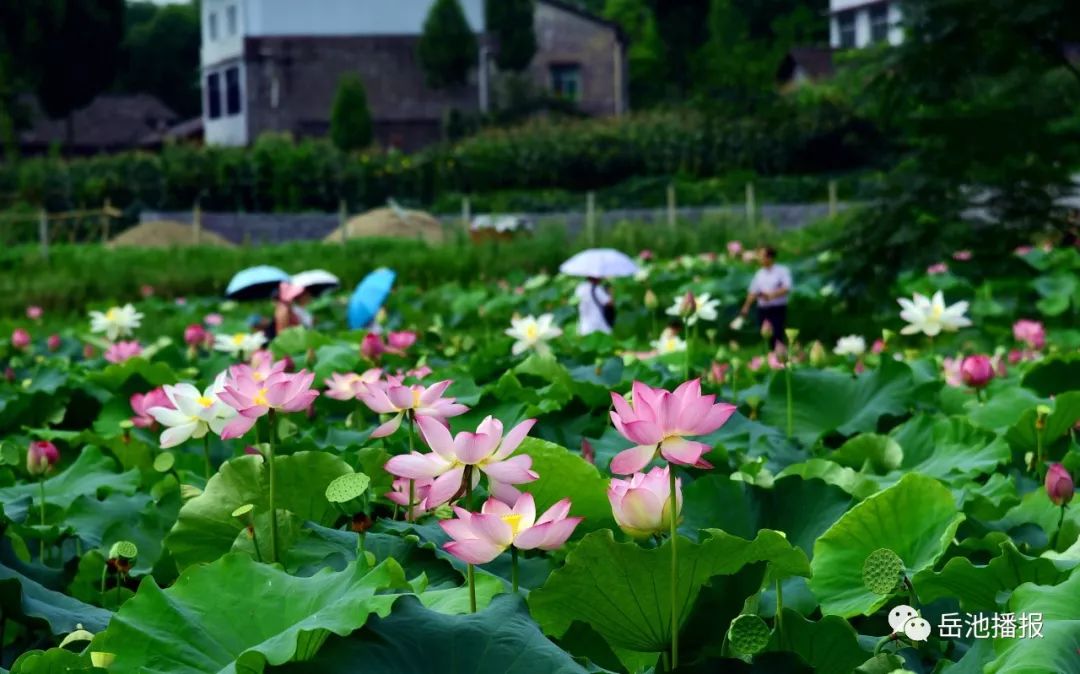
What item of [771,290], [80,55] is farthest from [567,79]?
[771,290]

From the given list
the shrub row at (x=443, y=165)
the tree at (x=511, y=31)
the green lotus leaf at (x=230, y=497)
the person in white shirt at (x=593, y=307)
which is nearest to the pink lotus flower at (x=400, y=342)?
the green lotus leaf at (x=230, y=497)

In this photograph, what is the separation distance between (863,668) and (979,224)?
9248 mm

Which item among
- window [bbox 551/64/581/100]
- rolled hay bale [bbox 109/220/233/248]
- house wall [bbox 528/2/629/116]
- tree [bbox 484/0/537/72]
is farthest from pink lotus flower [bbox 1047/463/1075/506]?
window [bbox 551/64/581/100]

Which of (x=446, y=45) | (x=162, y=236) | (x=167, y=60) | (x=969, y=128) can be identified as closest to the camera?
(x=969, y=128)

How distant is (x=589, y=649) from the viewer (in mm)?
1564

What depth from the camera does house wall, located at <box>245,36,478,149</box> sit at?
38188 millimetres

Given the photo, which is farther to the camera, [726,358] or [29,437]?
[726,358]

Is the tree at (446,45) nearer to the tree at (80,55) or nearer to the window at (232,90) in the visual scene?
the window at (232,90)

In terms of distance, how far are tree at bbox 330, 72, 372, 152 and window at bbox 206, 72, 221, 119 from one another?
20.2ft

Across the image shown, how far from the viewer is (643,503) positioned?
1596 mm

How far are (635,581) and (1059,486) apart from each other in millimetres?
858

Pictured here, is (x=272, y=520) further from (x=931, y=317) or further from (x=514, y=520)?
(x=931, y=317)

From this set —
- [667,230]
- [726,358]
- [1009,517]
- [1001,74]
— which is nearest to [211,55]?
[667,230]

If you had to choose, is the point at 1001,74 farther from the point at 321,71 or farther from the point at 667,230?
the point at 321,71
